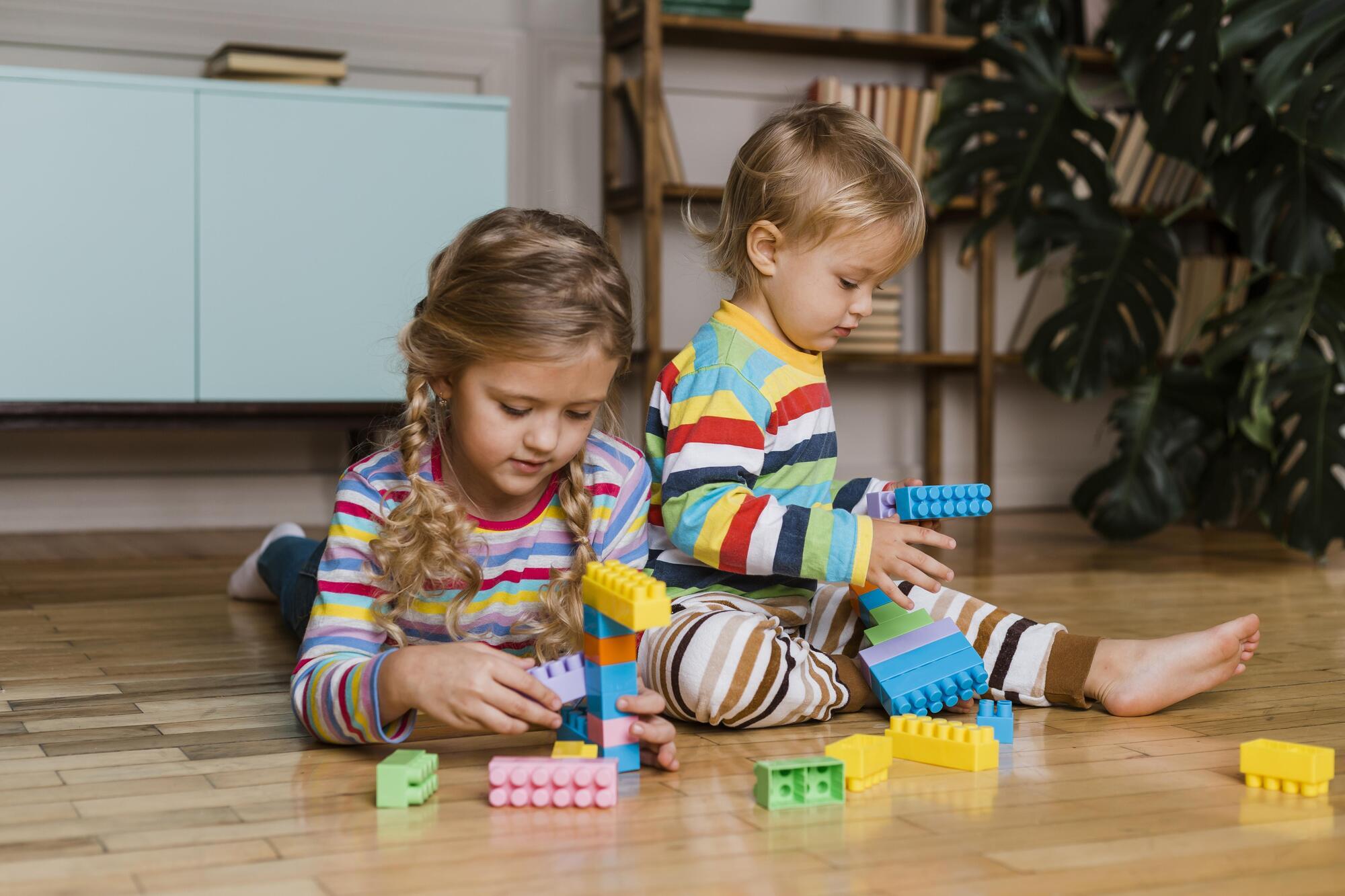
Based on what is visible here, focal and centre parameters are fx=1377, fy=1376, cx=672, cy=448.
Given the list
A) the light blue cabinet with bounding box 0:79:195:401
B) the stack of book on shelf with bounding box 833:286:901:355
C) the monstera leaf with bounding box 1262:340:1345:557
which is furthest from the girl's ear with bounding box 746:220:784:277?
the stack of book on shelf with bounding box 833:286:901:355

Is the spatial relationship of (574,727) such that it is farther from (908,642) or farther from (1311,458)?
(1311,458)

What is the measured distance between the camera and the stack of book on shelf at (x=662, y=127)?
308 centimetres

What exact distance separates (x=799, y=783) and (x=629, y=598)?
7.4 inches

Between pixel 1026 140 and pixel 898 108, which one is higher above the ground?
pixel 898 108

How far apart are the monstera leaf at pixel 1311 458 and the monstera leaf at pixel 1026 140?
0.53 metres

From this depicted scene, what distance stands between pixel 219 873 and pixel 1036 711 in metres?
0.79

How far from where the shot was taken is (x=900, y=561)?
120 centimetres

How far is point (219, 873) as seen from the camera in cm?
83

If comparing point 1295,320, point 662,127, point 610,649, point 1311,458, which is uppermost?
point 662,127

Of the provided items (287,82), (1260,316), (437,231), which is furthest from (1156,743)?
(287,82)

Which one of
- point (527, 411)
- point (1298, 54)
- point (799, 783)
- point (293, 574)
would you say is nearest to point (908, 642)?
point (799, 783)

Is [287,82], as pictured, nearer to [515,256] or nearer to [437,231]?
[437,231]

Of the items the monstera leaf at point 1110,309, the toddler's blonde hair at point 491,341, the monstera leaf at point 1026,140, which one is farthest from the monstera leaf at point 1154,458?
the toddler's blonde hair at point 491,341

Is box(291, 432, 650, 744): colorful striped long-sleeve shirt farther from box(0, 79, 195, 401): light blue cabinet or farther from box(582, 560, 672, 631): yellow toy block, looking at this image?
box(0, 79, 195, 401): light blue cabinet
